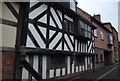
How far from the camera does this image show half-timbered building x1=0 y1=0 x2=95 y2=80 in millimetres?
5758

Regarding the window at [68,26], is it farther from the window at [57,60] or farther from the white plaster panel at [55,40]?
the window at [57,60]

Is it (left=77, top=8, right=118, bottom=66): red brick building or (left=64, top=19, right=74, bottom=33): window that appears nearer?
(left=64, top=19, right=74, bottom=33): window

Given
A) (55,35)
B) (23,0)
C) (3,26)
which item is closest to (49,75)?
(55,35)

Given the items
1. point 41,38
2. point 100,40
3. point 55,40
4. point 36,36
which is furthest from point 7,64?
point 100,40

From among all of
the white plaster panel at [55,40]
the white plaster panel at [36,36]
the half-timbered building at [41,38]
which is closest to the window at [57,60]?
the half-timbered building at [41,38]

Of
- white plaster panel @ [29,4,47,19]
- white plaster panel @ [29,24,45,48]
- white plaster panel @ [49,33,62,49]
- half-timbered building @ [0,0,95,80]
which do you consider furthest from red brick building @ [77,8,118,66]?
white plaster panel @ [29,24,45,48]

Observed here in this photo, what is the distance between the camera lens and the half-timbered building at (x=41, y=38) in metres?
5.76

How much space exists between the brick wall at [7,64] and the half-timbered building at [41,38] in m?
0.07

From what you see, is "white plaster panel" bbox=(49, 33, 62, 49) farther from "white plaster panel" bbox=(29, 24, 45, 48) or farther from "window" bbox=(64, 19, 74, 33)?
"window" bbox=(64, 19, 74, 33)

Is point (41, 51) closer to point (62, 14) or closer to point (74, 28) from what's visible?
point (62, 14)

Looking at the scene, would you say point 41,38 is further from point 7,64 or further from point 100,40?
point 100,40

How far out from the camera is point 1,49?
17.1 feet

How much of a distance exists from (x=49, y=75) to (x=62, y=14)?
434 centimetres

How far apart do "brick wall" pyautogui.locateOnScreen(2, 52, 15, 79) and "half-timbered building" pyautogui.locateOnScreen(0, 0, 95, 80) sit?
68 mm
